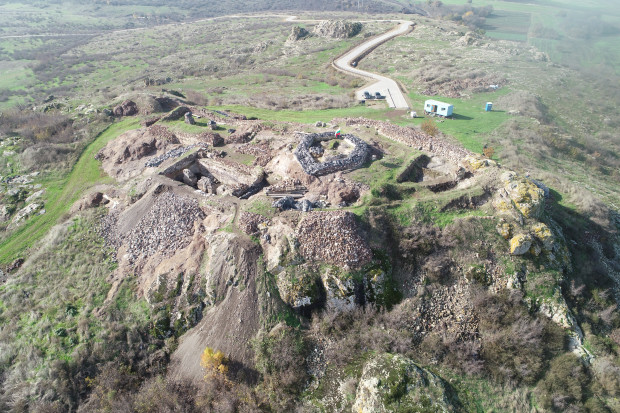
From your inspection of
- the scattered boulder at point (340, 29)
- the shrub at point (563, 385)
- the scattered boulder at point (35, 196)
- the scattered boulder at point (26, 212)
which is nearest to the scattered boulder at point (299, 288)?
the shrub at point (563, 385)

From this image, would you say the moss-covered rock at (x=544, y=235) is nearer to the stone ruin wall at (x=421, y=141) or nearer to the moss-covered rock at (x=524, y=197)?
the moss-covered rock at (x=524, y=197)

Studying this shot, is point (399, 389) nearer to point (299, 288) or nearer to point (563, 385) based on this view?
point (299, 288)

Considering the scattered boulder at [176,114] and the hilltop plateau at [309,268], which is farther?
the scattered boulder at [176,114]

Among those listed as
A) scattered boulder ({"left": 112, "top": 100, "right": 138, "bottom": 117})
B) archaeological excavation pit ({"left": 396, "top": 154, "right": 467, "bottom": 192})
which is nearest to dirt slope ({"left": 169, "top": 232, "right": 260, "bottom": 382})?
archaeological excavation pit ({"left": 396, "top": 154, "right": 467, "bottom": 192})

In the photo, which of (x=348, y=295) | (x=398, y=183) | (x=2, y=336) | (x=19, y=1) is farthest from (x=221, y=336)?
(x=19, y=1)

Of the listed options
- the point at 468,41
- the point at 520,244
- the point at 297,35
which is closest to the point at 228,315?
the point at 520,244

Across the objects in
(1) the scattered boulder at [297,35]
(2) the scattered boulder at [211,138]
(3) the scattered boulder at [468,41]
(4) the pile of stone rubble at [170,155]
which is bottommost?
(4) the pile of stone rubble at [170,155]
